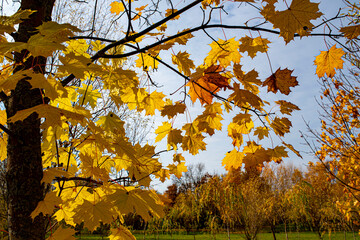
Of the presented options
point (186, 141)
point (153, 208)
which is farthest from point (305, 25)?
point (153, 208)

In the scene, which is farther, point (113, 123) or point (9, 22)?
point (113, 123)

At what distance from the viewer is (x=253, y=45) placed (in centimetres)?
138

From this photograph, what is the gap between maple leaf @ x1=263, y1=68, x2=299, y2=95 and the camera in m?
1.24

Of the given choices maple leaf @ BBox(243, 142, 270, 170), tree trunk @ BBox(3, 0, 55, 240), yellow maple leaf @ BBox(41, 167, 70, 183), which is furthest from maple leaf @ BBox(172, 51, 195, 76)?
yellow maple leaf @ BBox(41, 167, 70, 183)

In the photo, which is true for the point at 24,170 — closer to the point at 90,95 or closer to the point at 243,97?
the point at 90,95

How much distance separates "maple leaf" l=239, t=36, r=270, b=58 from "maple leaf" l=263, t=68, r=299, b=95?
7.7 inches

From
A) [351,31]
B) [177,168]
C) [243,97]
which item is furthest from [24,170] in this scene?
[351,31]

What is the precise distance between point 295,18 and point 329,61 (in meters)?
0.45

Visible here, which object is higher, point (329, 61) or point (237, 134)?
point (329, 61)

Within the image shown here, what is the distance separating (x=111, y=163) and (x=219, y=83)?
0.81 metres

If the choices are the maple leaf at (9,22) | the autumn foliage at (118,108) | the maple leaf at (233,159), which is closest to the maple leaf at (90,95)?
the autumn foliage at (118,108)

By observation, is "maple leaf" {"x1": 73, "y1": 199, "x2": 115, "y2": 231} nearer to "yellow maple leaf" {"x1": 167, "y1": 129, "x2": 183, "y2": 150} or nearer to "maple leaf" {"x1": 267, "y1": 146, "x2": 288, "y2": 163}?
"yellow maple leaf" {"x1": 167, "y1": 129, "x2": 183, "y2": 150}

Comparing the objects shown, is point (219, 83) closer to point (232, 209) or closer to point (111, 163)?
point (111, 163)

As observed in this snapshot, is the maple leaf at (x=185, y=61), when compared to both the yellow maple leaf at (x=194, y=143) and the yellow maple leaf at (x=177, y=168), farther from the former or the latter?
the yellow maple leaf at (x=177, y=168)
